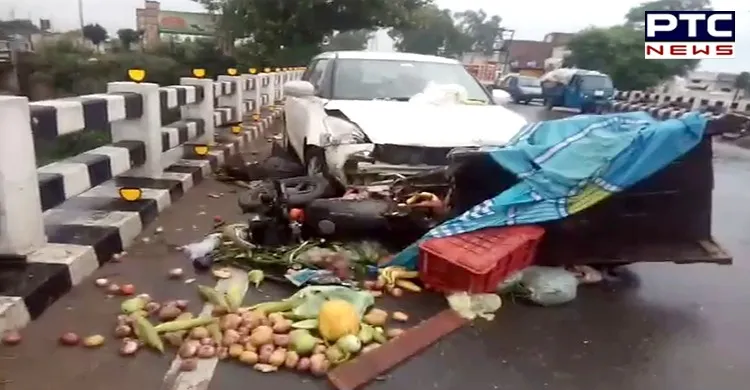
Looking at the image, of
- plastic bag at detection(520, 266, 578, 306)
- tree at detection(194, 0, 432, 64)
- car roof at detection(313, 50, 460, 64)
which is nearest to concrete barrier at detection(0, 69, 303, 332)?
car roof at detection(313, 50, 460, 64)

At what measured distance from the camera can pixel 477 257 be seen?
3807 millimetres

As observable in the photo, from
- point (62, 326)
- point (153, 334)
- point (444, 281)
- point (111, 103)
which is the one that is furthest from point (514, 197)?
point (111, 103)

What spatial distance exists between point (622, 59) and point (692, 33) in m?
23.6

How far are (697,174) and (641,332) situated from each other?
45.6 inches

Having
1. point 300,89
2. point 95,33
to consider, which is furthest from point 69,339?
point 95,33

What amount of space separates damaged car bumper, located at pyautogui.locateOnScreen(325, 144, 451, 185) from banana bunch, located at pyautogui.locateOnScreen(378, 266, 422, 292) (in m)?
0.91

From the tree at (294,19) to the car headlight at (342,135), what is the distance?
21.8 metres

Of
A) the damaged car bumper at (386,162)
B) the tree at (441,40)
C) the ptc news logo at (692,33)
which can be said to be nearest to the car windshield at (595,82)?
the ptc news logo at (692,33)

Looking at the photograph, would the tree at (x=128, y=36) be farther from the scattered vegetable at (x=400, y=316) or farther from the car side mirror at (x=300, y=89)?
the scattered vegetable at (x=400, y=316)

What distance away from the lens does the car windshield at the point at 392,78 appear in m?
6.52

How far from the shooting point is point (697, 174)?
4129 millimetres

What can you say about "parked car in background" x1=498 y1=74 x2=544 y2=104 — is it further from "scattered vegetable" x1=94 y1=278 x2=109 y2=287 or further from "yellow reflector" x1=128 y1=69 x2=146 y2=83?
"scattered vegetable" x1=94 y1=278 x2=109 y2=287

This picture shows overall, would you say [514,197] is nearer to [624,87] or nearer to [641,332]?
[641,332]

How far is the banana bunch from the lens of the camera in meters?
4.04
